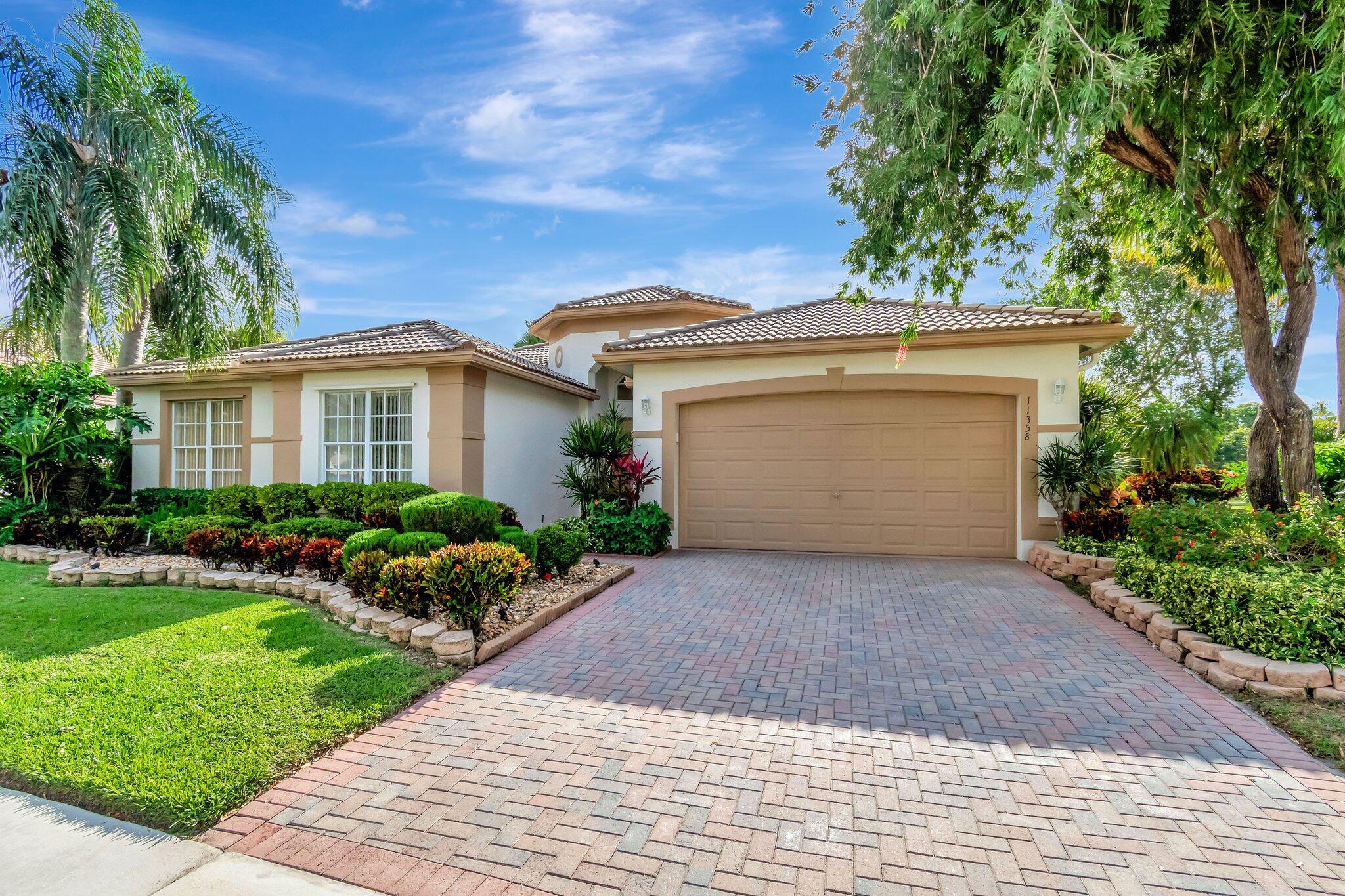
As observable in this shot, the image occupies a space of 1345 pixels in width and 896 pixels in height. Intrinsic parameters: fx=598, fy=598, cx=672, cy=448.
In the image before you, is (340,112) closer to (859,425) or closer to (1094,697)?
(859,425)

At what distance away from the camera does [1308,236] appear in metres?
6.86

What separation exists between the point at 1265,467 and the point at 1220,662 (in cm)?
458

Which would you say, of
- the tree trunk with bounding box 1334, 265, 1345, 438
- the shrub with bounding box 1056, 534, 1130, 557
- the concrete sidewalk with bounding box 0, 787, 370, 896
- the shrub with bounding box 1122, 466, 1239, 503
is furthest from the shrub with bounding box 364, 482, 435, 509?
the tree trunk with bounding box 1334, 265, 1345, 438

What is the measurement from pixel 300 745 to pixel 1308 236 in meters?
10.9

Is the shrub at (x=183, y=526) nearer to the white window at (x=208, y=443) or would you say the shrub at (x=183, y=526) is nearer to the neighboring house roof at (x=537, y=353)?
the white window at (x=208, y=443)

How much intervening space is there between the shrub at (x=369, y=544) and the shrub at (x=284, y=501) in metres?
4.26

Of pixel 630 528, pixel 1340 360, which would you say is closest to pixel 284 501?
pixel 630 528

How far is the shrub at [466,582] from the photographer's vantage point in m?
5.37

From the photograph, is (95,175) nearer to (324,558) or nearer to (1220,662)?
(324,558)

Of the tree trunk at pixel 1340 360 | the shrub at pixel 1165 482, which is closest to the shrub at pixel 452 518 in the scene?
the shrub at pixel 1165 482

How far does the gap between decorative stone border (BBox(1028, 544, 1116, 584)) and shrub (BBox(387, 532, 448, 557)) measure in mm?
7841

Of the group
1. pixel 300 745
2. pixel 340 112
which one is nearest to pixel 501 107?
pixel 340 112

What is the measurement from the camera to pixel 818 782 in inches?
127

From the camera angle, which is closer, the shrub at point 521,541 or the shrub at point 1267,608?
the shrub at point 1267,608
